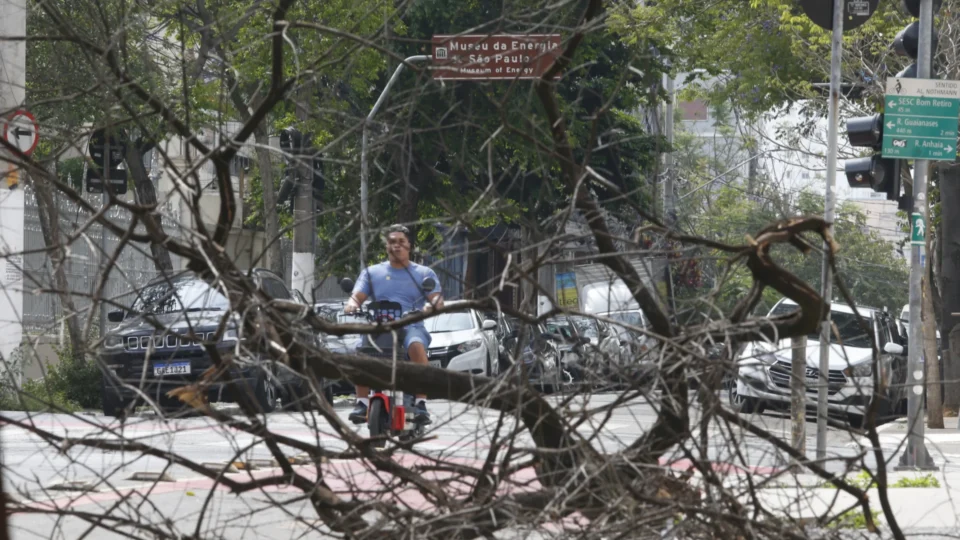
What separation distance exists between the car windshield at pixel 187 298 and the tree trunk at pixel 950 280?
1990 centimetres

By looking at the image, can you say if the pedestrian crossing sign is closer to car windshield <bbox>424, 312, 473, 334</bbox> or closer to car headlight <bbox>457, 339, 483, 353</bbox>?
car headlight <bbox>457, 339, 483, 353</bbox>

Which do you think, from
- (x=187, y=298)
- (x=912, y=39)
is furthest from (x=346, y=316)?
(x=912, y=39)

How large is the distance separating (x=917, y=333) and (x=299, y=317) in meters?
8.70

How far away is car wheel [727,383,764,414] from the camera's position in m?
4.64

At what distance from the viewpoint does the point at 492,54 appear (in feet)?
16.5

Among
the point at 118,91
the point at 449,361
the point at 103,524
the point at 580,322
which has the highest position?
the point at 118,91

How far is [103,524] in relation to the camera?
174 inches

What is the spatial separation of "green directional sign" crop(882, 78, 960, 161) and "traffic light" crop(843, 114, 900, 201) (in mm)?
280

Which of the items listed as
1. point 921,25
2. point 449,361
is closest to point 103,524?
point 921,25

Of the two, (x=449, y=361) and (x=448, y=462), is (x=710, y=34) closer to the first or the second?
(x=449, y=361)

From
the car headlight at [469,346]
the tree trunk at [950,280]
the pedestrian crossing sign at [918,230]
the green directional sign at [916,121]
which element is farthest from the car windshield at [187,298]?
the tree trunk at [950,280]

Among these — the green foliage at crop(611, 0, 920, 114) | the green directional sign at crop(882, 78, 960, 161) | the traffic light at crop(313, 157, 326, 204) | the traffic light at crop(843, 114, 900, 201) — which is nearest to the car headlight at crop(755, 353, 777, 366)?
the traffic light at crop(313, 157, 326, 204)

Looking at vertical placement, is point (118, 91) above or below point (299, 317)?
above

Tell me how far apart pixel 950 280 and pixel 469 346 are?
8275 mm
